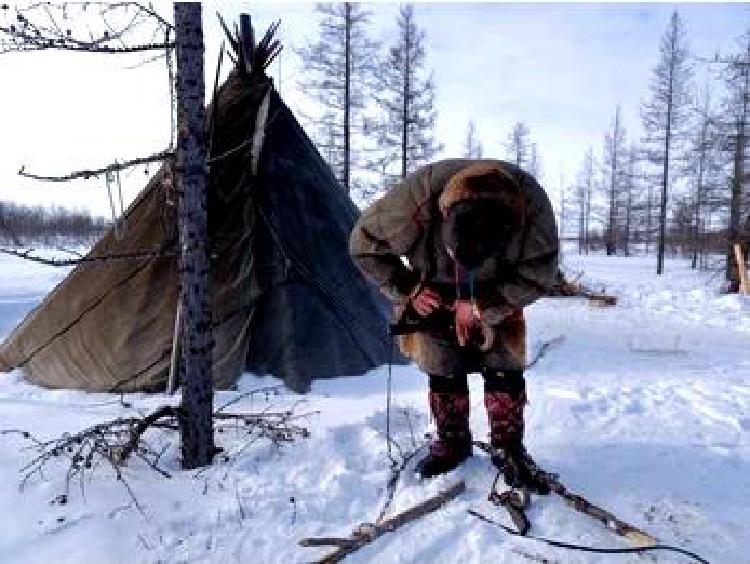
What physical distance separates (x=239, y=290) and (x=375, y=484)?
3323mm

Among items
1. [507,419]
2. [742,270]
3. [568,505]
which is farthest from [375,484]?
[742,270]

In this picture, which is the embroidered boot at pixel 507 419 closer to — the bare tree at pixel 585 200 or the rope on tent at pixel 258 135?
the rope on tent at pixel 258 135

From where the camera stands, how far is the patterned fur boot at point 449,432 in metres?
3.85

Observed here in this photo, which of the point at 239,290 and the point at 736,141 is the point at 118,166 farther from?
the point at 736,141

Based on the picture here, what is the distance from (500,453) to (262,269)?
143 inches

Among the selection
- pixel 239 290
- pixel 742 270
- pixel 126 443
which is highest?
pixel 239 290

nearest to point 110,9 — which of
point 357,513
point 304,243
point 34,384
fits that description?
point 357,513

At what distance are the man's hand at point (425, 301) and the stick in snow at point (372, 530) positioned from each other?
0.98 meters

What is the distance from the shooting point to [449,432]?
3908 mm

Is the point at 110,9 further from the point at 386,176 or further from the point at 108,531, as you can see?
the point at 386,176

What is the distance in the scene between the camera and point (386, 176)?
2781 centimetres

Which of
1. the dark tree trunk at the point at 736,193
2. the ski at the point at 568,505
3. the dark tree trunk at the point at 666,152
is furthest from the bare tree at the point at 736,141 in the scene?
the ski at the point at 568,505

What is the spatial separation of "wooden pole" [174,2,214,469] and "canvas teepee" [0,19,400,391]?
7.24 feet

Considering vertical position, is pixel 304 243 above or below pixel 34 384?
above
